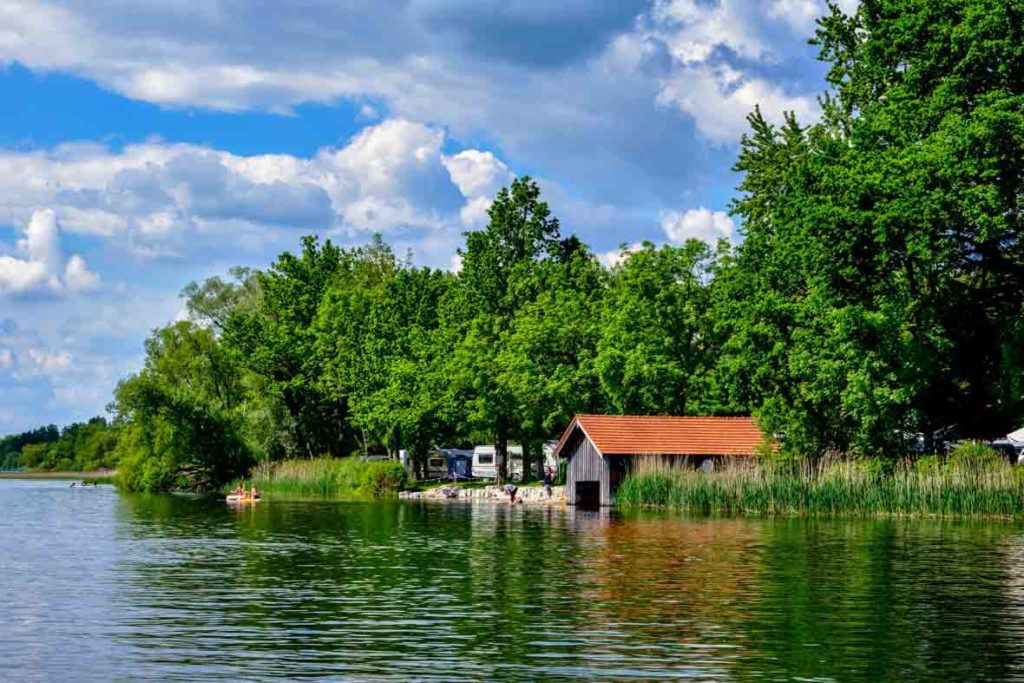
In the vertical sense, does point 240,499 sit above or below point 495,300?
below

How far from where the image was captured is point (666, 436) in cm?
6869

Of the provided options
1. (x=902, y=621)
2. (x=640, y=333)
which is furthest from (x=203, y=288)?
(x=902, y=621)

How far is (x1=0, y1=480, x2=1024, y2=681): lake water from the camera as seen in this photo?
59.1 ft

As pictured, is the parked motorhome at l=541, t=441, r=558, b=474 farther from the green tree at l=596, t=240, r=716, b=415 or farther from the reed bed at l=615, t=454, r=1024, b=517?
the reed bed at l=615, t=454, r=1024, b=517

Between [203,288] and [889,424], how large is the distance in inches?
3615

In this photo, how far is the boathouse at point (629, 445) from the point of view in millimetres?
67688

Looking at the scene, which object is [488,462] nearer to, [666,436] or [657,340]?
[657,340]

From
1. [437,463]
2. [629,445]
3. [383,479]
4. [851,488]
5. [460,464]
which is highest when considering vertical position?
[629,445]

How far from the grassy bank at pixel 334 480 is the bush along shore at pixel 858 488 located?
2948 cm

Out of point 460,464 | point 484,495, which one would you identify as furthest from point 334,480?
point 460,464

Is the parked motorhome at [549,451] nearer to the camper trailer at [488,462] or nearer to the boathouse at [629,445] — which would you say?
the camper trailer at [488,462]

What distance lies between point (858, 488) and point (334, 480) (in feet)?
149

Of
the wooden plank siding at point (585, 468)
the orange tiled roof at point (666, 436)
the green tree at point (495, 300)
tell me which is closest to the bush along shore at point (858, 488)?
the orange tiled roof at point (666, 436)

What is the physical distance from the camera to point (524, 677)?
16922mm
